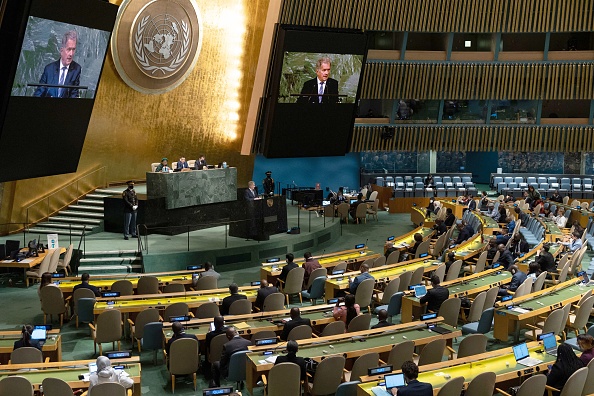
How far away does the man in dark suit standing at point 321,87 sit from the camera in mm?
24094

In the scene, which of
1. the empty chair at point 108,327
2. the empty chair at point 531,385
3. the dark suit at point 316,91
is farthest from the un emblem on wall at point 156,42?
the empty chair at point 531,385

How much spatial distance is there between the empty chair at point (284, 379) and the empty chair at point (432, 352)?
1.63 m

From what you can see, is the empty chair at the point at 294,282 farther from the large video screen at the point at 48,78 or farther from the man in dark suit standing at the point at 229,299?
the large video screen at the point at 48,78

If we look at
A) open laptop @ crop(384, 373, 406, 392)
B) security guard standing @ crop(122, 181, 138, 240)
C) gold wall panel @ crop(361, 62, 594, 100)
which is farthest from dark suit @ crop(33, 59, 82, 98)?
gold wall panel @ crop(361, 62, 594, 100)

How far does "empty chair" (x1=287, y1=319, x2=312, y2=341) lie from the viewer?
34.0 ft

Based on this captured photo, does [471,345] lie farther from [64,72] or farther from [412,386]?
[64,72]

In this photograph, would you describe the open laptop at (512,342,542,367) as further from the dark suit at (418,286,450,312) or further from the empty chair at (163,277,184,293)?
the empty chair at (163,277,184,293)

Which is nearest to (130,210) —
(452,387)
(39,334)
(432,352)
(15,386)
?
(39,334)

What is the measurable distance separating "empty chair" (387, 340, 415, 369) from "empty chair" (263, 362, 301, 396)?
1.27 meters

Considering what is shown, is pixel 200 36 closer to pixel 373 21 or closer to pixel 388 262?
pixel 373 21

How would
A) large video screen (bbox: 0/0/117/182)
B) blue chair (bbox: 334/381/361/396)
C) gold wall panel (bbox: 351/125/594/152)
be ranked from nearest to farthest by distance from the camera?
blue chair (bbox: 334/381/361/396) < large video screen (bbox: 0/0/117/182) < gold wall panel (bbox: 351/125/594/152)

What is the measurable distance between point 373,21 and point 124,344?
19379 millimetres

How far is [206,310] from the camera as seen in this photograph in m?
12.0

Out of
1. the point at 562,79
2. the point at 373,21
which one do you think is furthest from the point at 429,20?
the point at 562,79
